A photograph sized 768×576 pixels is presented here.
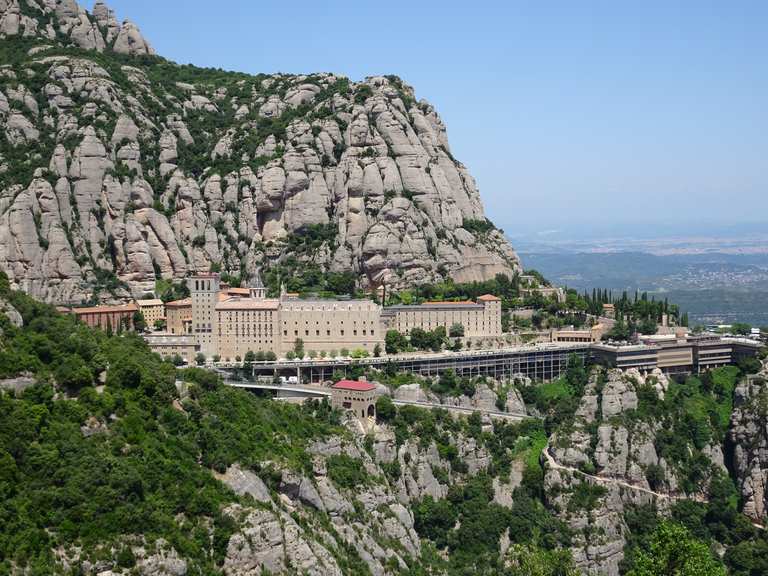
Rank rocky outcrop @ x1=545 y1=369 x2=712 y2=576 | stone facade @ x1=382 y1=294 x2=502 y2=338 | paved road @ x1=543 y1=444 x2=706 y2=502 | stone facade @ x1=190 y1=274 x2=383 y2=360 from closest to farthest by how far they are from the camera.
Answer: rocky outcrop @ x1=545 y1=369 x2=712 y2=576 < paved road @ x1=543 y1=444 x2=706 y2=502 < stone facade @ x1=190 y1=274 x2=383 y2=360 < stone facade @ x1=382 y1=294 x2=502 y2=338

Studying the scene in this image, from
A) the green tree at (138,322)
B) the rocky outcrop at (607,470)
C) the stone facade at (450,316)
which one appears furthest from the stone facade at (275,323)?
the rocky outcrop at (607,470)

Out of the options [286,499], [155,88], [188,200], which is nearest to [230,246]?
[188,200]

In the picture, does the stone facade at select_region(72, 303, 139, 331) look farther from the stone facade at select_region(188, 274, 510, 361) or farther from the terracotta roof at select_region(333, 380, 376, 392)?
the terracotta roof at select_region(333, 380, 376, 392)

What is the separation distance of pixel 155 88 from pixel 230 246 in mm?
32707

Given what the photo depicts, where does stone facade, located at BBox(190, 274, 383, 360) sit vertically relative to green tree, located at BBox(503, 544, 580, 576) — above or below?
above

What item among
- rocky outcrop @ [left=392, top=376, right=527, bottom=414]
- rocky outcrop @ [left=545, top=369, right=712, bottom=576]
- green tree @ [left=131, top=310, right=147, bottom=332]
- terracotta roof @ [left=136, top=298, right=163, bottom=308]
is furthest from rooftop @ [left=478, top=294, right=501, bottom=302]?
green tree @ [left=131, top=310, right=147, bottom=332]

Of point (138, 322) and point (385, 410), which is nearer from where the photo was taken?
point (385, 410)

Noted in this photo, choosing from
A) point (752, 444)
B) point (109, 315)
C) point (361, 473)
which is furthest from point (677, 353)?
point (109, 315)

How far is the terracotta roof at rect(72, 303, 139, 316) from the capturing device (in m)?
115

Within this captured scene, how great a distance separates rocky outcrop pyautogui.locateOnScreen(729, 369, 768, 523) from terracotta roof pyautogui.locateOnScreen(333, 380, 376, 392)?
34320 mm

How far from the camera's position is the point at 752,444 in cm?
10375

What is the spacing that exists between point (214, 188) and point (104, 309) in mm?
32180

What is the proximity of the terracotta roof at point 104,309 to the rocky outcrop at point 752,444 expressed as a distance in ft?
203

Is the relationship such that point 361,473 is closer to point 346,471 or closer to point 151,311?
point 346,471
